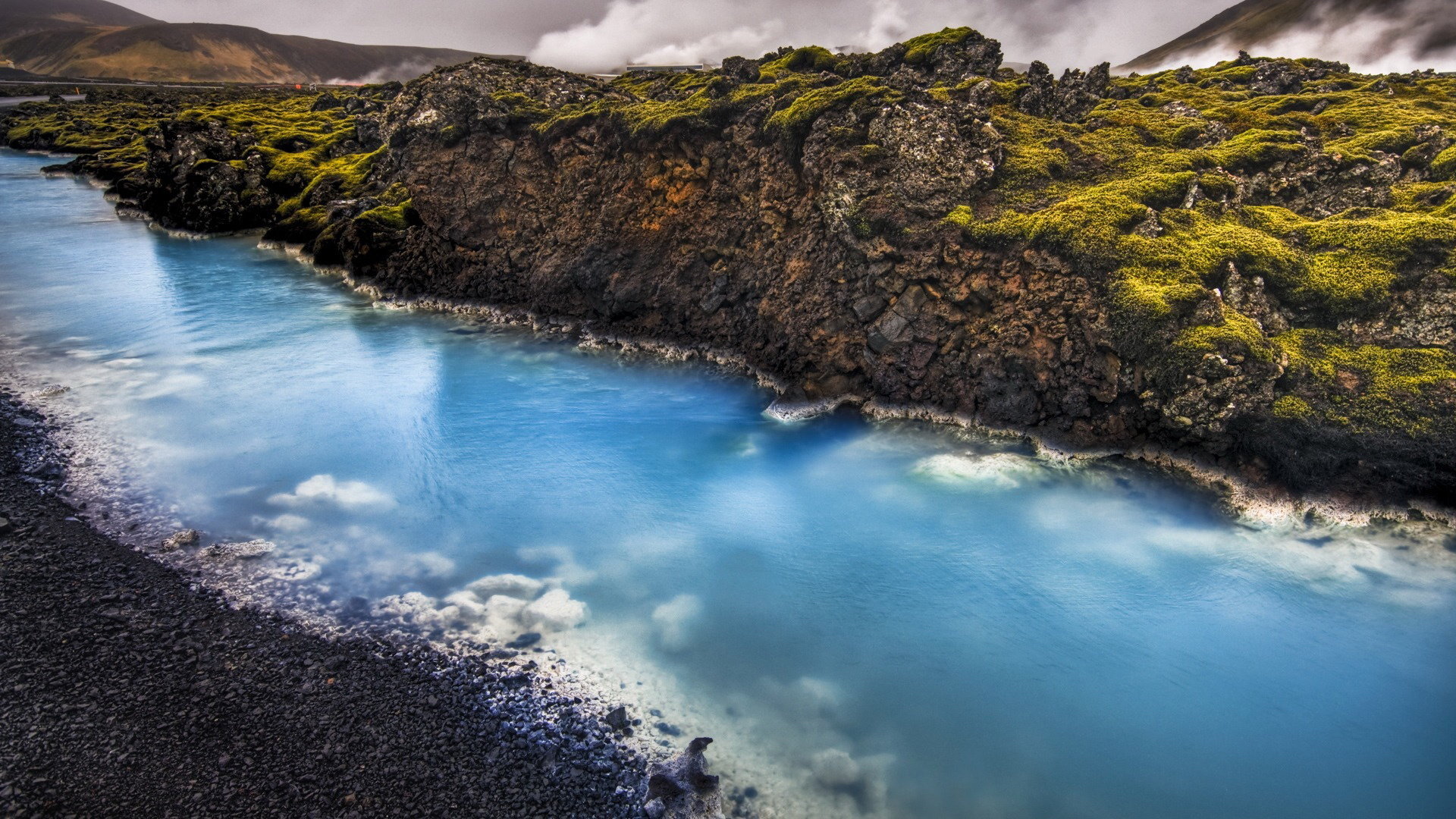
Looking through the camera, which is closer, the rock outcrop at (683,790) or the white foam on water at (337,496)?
the rock outcrop at (683,790)

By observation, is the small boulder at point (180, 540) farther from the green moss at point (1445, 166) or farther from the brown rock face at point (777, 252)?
the green moss at point (1445, 166)

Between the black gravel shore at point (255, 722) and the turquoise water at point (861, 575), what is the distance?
5.16 feet

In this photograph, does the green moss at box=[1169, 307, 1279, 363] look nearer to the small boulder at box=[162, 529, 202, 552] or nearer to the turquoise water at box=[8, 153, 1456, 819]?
the turquoise water at box=[8, 153, 1456, 819]

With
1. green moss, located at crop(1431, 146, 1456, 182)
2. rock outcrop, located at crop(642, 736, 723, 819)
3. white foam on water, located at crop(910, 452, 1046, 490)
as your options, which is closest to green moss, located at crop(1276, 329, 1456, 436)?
white foam on water, located at crop(910, 452, 1046, 490)

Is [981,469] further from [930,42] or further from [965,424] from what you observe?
[930,42]

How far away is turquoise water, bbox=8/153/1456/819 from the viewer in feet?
35.5

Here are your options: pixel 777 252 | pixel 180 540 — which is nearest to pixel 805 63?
pixel 777 252

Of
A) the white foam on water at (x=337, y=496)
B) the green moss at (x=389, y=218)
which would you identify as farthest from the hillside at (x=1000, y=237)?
the white foam on water at (x=337, y=496)

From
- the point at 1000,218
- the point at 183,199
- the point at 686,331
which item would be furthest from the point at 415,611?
the point at 183,199

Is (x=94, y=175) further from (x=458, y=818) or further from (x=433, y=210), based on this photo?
(x=458, y=818)

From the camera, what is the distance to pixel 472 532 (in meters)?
16.3

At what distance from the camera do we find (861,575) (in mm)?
15062

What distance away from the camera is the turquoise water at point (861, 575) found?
10.8m

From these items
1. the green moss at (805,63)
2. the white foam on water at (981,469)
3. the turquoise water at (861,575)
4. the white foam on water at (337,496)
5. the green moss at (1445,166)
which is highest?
the green moss at (805,63)
